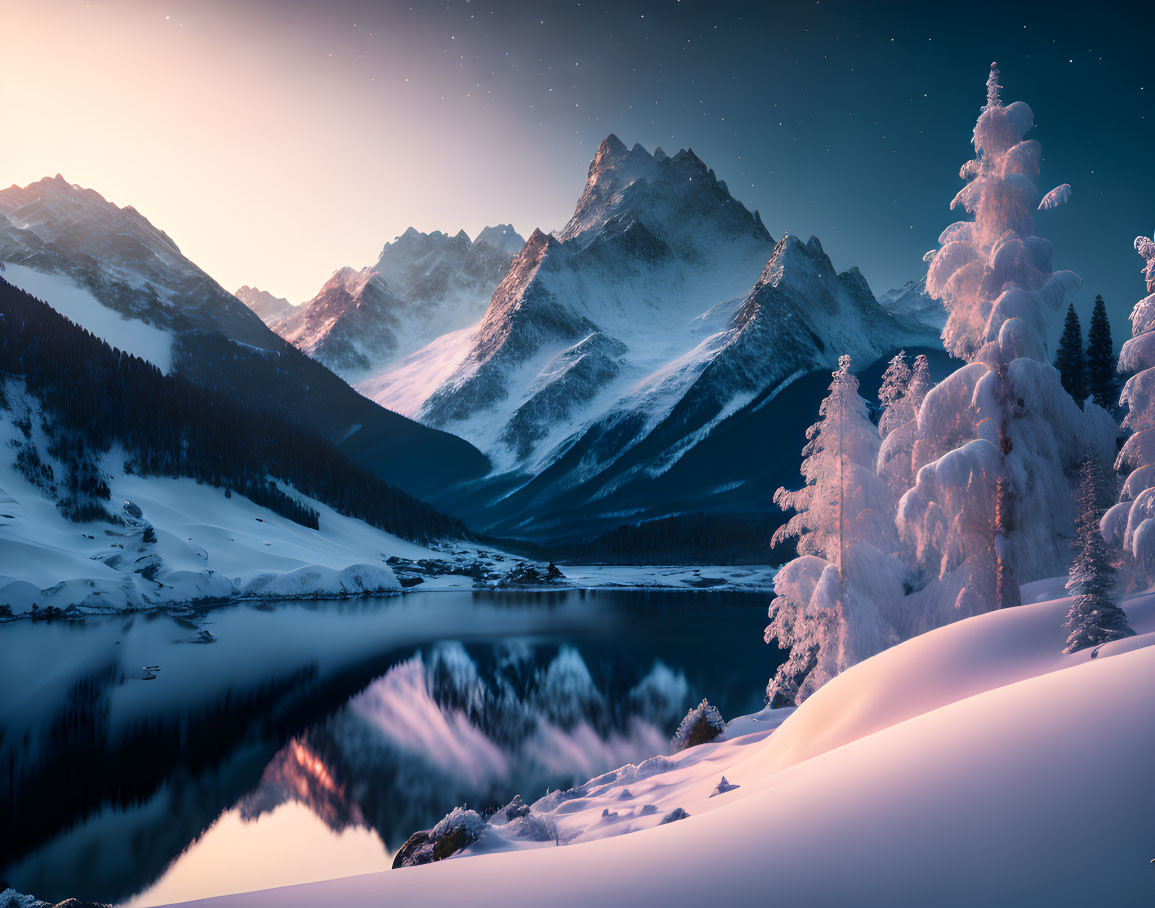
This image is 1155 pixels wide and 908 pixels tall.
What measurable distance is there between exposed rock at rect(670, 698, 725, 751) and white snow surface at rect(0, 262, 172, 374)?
20596cm

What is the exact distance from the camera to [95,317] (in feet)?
623

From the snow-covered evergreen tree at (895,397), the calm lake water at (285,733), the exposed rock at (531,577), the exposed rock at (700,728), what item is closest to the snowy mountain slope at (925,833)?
the exposed rock at (700,728)

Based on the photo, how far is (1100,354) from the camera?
44906 millimetres

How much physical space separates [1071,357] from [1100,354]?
209 centimetres

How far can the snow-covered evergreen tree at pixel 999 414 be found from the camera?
16828 mm

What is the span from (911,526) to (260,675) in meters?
37.4

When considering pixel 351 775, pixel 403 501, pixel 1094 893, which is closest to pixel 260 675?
pixel 351 775

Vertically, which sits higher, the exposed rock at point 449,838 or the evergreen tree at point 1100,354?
the evergreen tree at point 1100,354

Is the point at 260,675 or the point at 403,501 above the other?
the point at 403,501

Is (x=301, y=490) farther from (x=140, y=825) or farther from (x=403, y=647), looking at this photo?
(x=140, y=825)

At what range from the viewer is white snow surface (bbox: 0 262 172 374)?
186m

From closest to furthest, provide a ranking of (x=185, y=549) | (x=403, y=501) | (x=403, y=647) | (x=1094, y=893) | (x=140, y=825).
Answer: (x=1094, y=893)
(x=140, y=825)
(x=403, y=647)
(x=185, y=549)
(x=403, y=501)

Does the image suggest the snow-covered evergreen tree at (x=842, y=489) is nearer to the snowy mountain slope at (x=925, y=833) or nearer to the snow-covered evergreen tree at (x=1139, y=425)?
the snow-covered evergreen tree at (x=1139, y=425)

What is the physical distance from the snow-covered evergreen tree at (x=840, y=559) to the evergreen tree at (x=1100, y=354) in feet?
108
